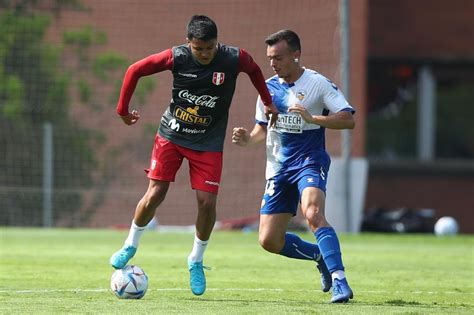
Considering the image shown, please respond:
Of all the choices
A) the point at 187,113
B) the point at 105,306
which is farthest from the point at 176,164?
the point at 105,306

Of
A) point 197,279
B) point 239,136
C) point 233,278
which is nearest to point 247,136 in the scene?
point 239,136

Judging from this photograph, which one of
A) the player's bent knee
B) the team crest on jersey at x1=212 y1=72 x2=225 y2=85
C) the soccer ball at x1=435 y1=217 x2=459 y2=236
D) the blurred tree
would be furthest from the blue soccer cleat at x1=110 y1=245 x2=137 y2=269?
the blurred tree

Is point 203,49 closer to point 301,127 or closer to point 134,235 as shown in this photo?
point 301,127

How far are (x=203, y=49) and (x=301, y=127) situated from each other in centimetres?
114

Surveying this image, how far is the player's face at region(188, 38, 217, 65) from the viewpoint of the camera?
8.77m

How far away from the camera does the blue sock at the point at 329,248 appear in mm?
8641

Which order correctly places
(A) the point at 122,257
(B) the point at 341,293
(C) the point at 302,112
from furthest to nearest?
(A) the point at 122,257 < (C) the point at 302,112 < (B) the point at 341,293

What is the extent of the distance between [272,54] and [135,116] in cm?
123

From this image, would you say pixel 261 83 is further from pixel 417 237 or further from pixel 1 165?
pixel 1 165

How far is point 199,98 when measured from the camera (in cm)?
Result: 902

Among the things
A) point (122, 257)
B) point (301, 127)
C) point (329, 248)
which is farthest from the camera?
point (301, 127)

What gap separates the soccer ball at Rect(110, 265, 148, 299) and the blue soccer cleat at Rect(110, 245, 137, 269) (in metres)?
0.21

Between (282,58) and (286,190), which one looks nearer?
(282,58)

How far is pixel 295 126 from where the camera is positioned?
30.8 ft
